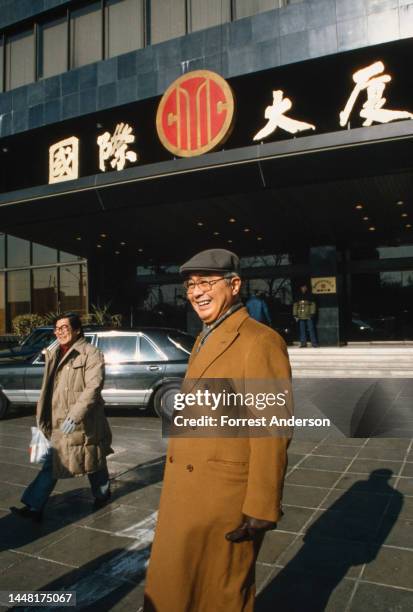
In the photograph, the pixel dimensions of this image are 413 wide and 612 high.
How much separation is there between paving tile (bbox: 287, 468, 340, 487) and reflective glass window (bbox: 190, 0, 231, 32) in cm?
1459

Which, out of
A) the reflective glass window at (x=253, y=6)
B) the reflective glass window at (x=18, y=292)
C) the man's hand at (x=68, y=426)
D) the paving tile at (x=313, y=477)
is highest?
the reflective glass window at (x=253, y=6)

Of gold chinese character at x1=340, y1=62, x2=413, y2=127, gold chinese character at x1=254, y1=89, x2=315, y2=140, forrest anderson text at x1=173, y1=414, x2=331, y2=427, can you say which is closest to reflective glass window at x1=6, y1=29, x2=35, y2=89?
gold chinese character at x1=254, y1=89, x2=315, y2=140

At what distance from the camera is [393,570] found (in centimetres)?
311

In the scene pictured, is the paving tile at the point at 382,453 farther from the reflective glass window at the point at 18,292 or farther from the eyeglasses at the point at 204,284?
the reflective glass window at the point at 18,292

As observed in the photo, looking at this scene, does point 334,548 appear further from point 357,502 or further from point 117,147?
point 117,147

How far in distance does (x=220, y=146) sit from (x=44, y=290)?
12546 millimetres

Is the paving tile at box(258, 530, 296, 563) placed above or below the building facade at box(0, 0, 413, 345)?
below

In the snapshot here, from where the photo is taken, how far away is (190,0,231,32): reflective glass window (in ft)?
48.8

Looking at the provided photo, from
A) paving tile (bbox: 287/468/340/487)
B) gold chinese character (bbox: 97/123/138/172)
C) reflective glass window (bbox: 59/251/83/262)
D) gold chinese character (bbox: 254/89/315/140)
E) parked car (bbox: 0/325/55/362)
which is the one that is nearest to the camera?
paving tile (bbox: 287/468/340/487)

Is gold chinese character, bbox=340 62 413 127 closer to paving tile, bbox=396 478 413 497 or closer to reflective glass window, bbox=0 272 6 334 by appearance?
paving tile, bbox=396 478 413 497

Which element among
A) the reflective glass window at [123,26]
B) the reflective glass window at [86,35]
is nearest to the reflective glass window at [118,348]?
the reflective glass window at [123,26]

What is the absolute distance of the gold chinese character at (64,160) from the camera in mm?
15659

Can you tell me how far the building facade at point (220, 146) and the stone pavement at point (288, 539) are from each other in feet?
29.7

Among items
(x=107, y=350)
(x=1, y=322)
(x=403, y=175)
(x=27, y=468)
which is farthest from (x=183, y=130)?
(x=1, y=322)
